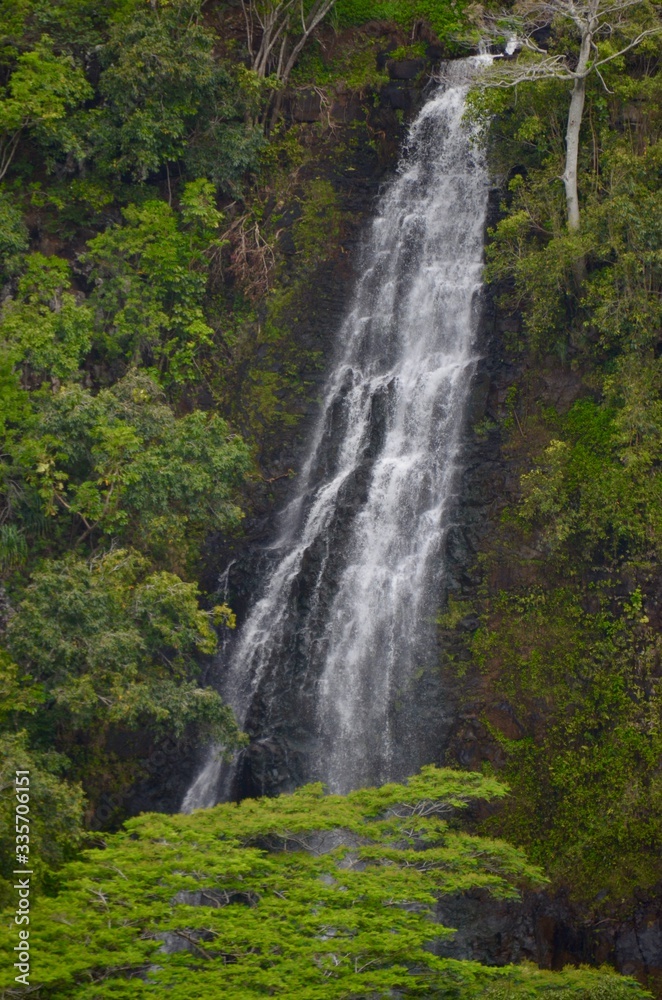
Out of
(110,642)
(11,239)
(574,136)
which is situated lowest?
(110,642)

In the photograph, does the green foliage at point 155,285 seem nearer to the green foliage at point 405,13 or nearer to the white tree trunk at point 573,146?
the white tree trunk at point 573,146

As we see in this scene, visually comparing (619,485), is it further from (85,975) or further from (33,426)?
(85,975)

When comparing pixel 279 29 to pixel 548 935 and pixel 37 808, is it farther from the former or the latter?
pixel 548 935

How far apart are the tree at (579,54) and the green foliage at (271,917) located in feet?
47.4

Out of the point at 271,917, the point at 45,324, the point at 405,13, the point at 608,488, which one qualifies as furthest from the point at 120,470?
the point at 405,13

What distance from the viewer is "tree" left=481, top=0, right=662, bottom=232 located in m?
25.3

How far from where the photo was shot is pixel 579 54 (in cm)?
2655

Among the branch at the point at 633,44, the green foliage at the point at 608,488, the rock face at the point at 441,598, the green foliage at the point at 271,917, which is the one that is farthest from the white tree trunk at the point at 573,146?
the green foliage at the point at 271,917

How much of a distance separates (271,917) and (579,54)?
20434mm

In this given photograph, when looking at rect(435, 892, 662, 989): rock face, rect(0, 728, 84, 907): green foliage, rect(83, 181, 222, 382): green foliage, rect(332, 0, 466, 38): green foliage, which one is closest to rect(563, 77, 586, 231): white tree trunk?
rect(332, 0, 466, 38): green foliage

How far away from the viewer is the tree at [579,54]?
2530 centimetres

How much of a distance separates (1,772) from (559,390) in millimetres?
14442

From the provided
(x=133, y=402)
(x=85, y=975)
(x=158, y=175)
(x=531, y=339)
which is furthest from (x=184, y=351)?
(x=85, y=975)

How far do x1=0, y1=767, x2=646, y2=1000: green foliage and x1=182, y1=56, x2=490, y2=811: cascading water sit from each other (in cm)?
642
